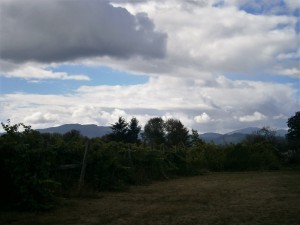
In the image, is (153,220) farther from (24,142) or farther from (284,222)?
(24,142)

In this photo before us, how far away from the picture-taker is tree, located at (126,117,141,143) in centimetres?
5603

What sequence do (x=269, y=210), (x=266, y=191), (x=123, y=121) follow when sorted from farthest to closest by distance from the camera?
(x=123, y=121)
(x=266, y=191)
(x=269, y=210)

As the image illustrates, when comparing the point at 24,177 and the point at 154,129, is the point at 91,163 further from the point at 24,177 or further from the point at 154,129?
the point at 154,129

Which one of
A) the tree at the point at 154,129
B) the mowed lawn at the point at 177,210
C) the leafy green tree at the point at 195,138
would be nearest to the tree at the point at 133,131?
the tree at the point at 154,129

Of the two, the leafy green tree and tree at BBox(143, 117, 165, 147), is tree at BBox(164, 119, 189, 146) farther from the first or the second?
the leafy green tree

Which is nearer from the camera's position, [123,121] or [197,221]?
[197,221]

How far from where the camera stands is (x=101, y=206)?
1106cm

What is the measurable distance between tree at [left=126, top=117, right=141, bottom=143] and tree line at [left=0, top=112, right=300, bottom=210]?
81.6 ft

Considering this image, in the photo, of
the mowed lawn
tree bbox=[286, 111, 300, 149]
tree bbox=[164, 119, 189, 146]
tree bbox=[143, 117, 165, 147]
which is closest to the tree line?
the mowed lawn

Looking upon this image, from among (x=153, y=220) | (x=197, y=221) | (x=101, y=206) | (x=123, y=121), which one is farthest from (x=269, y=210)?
(x=123, y=121)

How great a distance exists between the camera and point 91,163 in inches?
588

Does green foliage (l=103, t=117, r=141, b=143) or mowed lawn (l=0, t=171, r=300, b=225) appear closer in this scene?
mowed lawn (l=0, t=171, r=300, b=225)

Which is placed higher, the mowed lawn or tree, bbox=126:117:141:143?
tree, bbox=126:117:141:143

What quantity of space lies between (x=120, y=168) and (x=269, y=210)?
7381 mm
